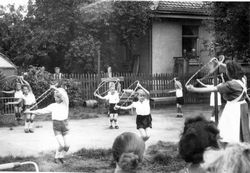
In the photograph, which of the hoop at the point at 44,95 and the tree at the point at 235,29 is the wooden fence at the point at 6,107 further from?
the tree at the point at 235,29

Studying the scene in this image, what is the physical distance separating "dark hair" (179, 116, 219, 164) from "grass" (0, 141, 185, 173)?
91.8 inches

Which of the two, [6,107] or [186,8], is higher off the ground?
[186,8]

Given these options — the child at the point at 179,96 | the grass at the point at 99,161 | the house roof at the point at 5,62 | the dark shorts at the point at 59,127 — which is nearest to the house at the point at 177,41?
the child at the point at 179,96

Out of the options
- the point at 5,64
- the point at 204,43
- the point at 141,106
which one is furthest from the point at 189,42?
the point at 5,64

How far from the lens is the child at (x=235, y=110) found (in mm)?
3320

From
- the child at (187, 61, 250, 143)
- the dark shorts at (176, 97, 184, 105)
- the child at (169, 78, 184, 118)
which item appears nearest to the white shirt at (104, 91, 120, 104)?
the child at (169, 78, 184, 118)

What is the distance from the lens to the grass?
416 centimetres

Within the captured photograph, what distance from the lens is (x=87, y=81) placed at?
17.4 ft

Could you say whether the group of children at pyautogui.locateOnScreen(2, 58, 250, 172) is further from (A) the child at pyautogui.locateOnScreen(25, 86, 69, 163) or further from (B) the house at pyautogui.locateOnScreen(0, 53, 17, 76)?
(B) the house at pyautogui.locateOnScreen(0, 53, 17, 76)

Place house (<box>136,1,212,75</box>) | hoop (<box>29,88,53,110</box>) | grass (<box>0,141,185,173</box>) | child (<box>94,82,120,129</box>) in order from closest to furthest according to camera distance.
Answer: grass (<box>0,141,185,173</box>) → hoop (<box>29,88,53,110</box>) → house (<box>136,1,212,75</box>) → child (<box>94,82,120,129</box>)

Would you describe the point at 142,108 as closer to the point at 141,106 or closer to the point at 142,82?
the point at 141,106

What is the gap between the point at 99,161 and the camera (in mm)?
4492

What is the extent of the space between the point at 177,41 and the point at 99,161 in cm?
319

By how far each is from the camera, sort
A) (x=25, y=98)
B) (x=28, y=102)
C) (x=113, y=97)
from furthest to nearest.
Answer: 1. (x=113, y=97)
2. (x=28, y=102)
3. (x=25, y=98)
